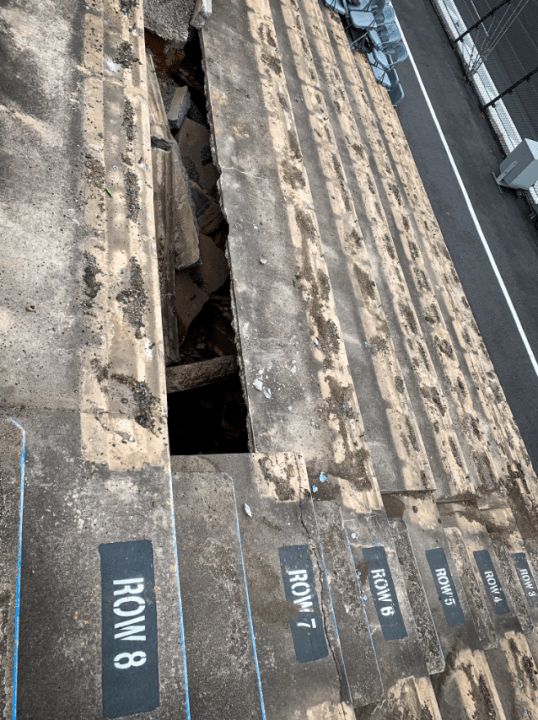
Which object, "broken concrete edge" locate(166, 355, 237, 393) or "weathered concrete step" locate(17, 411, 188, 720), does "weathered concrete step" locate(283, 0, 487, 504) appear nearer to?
"broken concrete edge" locate(166, 355, 237, 393)

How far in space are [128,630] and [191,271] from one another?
3415mm

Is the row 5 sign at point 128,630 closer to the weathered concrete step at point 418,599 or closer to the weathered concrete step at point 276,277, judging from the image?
the weathered concrete step at point 276,277

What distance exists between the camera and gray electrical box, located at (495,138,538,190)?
998cm

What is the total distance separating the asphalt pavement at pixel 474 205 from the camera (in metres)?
8.72

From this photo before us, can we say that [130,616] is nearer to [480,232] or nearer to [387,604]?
[387,604]

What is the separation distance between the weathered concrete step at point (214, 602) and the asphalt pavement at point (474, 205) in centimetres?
734

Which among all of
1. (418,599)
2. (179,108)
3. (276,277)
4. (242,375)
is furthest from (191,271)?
(418,599)

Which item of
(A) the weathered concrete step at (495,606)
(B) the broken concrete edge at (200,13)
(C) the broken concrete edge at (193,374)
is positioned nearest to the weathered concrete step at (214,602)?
(C) the broken concrete edge at (193,374)

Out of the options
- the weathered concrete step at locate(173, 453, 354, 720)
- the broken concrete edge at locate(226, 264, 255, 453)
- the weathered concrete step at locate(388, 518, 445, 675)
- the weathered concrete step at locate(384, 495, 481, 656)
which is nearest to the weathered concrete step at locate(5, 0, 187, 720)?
the weathered concrete step at locate(173, 453, 354, 720)

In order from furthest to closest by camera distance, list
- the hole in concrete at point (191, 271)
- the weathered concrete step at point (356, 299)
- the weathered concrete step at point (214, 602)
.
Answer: the hole in concrete at point (191, 271) < the weathered concrete step at point (356, 299) < the weathered concrete step at point (214, 602)

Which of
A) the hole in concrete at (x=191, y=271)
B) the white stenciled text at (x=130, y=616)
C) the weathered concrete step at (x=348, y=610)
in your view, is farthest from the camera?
the hole in concrete at (x=191, y=271)

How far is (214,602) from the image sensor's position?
2.44 meters

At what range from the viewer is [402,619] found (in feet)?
10.7

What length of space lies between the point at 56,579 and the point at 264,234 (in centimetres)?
317
